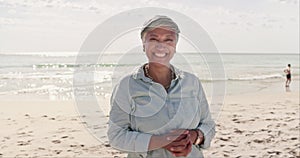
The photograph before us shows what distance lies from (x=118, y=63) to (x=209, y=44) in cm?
49

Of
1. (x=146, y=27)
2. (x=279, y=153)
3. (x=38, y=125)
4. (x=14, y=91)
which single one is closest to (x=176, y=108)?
(x=146, y=27)

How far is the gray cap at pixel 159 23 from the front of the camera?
191cm

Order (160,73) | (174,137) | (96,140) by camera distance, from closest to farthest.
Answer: (174,137) < (160,73) < (96,140)

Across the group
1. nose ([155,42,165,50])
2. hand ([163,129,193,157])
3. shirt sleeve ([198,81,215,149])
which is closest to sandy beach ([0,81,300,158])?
shirt sleeve ([198,81,215,149])

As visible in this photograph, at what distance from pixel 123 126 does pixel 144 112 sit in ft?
0.42

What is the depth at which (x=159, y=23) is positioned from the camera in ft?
6.27

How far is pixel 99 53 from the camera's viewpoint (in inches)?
79.5

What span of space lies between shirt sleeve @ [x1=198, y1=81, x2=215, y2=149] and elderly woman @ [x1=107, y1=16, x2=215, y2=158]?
70 millimetres

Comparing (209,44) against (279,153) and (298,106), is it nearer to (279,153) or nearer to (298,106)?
(279,153)

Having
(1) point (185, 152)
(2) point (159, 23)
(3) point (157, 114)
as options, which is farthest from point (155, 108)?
(2) point (159, 23)

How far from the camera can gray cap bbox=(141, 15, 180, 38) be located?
6.28 ft

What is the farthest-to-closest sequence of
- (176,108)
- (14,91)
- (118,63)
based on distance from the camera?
(14,91) → (118,63) → (176,108)

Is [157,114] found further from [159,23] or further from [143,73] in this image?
[159,23]

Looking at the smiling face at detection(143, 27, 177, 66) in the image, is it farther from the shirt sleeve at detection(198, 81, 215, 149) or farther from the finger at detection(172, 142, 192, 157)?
the finger at detection(172, 142, 192, 157)
